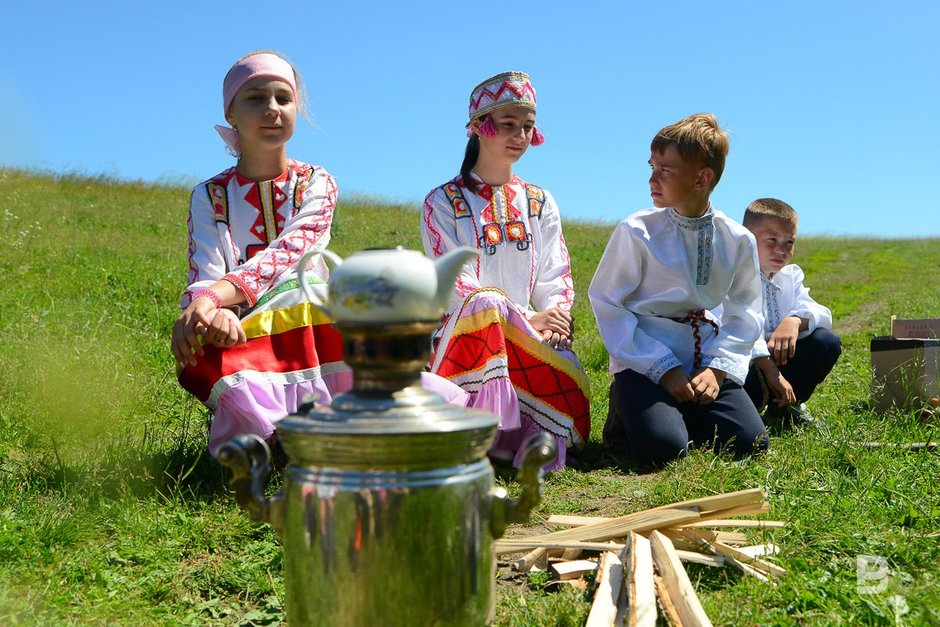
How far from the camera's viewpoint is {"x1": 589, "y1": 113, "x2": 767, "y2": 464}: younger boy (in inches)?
170

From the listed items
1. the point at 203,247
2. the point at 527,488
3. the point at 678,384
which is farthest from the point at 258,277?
the point at 527,488

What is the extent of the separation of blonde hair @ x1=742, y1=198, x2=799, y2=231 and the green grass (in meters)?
1.20

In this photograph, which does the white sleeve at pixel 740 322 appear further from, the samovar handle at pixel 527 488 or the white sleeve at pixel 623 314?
the samovar handle at pixel 527 488

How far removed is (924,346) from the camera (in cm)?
509

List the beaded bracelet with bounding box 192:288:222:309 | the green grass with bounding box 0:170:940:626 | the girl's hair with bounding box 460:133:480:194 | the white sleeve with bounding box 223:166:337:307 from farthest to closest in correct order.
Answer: the girl's hair with bounding box 460:133:480:194
the white sleeve with bounding box 223:166:337:307
the beaded bracelet with bounding box 192:288:222:309
the green grass with bounding box 0:170:940:626

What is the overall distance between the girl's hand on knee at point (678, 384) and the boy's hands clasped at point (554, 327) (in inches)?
19.6

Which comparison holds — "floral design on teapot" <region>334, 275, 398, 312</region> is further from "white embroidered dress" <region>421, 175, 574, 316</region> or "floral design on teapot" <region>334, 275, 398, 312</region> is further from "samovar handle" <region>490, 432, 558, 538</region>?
"white embroidered dress" <region>421, 175, 574, 316</region>

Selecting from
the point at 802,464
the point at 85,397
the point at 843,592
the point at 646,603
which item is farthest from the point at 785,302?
the point at 85,397

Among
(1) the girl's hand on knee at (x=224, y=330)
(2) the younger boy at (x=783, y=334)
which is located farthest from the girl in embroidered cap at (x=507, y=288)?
(2) the younger boy at (x=783, y=334)

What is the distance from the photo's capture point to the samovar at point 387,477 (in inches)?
71.0

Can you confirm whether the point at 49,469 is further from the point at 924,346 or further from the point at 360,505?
the point at 924,346

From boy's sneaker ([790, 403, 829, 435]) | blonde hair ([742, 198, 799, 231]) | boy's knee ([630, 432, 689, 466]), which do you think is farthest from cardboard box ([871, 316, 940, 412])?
boy's knee ([630, 432, 689, 466])

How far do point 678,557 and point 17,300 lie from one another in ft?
21.9

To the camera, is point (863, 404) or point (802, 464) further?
point (863, 404)
